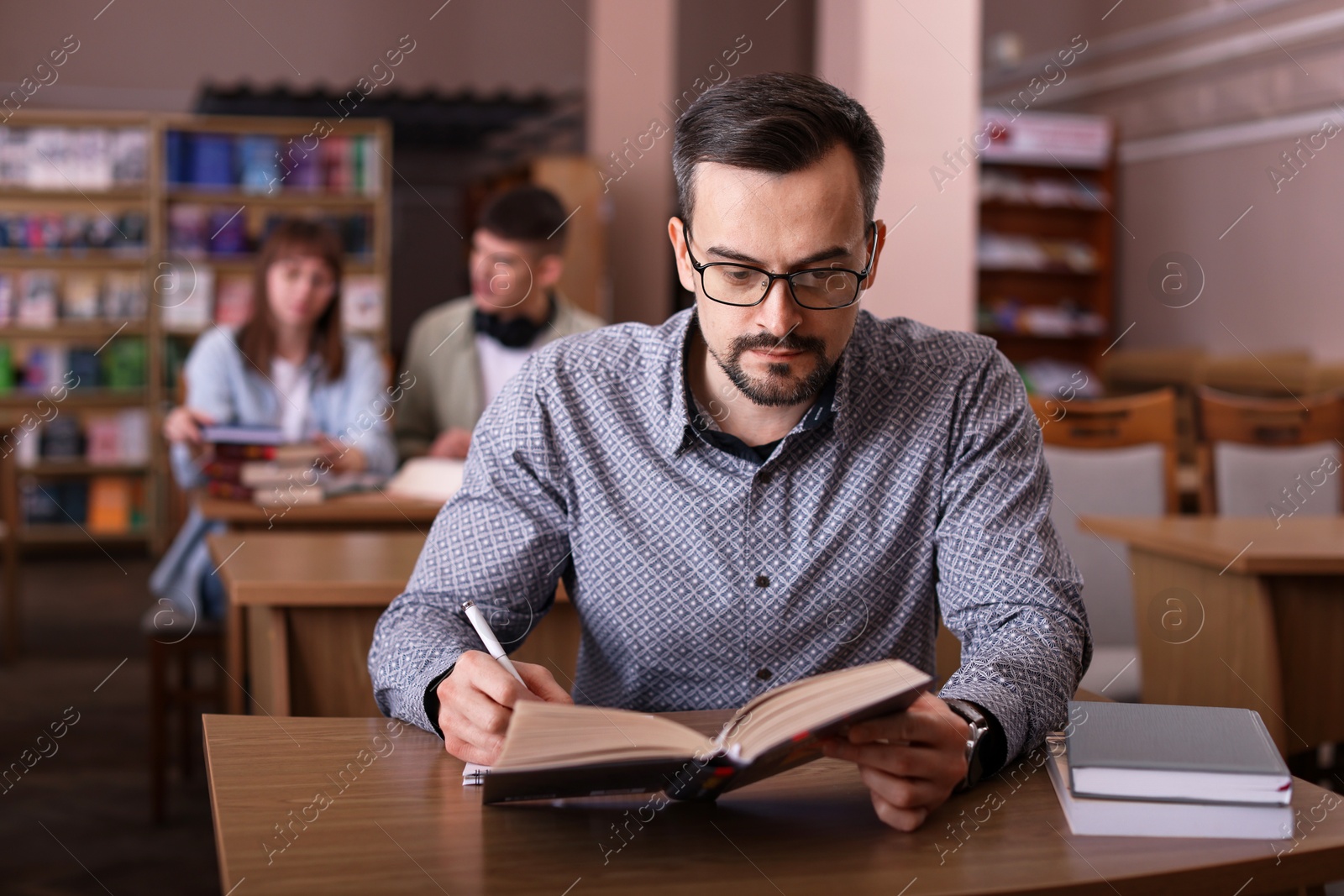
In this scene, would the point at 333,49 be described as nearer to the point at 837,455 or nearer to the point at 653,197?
the point at 653,197

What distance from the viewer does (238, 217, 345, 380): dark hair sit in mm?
3529

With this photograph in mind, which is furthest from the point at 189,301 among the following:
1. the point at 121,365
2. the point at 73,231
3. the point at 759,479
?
the point at 759,479

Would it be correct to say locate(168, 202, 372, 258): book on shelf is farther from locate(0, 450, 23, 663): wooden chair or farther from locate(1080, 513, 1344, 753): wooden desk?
locate(1080, 513, 1344, 753): wooden desk

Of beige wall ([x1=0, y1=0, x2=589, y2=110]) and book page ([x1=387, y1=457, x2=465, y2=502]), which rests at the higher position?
beige wall ([x1=0, y1=0, x2=589, y2=110])

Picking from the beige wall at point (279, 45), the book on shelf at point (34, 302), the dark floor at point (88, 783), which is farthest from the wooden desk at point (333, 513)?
the beige wall at point (279, 45)

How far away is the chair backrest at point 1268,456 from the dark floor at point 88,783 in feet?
8.68

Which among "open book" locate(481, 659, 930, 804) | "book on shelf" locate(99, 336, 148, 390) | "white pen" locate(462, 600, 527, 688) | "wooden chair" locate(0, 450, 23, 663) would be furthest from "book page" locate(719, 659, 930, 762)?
"book on shelf" locate(99, 336, 148, 390)

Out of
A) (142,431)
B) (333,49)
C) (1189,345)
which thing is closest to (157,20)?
(333,49)

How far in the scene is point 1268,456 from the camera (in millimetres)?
3344

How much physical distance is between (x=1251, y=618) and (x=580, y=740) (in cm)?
182

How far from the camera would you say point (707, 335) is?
4.59ft

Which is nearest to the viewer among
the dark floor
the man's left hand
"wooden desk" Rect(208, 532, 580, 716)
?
the man's left hand

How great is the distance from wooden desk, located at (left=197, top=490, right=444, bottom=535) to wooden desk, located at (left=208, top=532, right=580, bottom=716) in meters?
0.64

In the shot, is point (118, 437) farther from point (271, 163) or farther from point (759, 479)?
point (759, 479)
